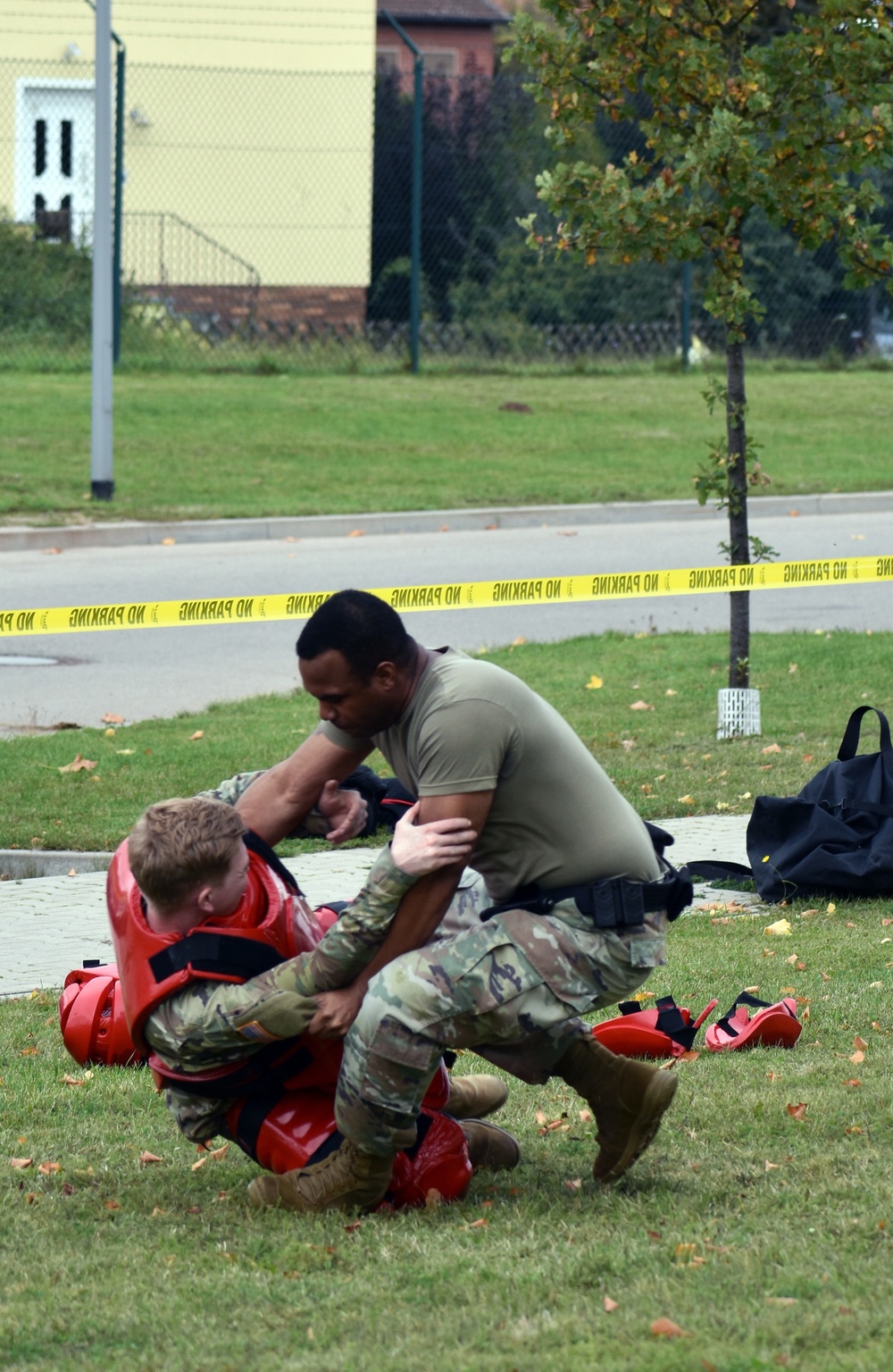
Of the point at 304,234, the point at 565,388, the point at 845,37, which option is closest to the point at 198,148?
the point at 304,234

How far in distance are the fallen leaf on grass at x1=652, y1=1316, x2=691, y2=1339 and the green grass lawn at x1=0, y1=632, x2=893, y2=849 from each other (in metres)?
4.69

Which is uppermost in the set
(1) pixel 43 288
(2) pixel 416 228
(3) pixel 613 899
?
(2) pixel 416 228

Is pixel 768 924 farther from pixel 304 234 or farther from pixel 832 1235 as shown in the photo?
pixel 304 234

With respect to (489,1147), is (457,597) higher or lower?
higher

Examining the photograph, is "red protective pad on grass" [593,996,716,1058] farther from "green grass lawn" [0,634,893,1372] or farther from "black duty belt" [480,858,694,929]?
"black duty belt" [480,858,694,929]

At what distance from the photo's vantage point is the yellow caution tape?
348 inches

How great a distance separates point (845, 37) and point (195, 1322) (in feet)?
23.2

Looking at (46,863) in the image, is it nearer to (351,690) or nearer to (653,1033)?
(653,1033)

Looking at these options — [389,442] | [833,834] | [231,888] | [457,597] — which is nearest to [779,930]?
[833,834]

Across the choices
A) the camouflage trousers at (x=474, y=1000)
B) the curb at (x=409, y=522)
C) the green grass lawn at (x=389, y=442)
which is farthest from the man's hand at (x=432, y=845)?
the green grass lawn at (x=389, y=442)

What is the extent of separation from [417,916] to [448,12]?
49780 millimetres

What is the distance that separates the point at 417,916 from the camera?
3.76 metres

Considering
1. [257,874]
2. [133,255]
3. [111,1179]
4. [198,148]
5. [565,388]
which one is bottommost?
[111,1179]

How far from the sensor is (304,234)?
105 feet
